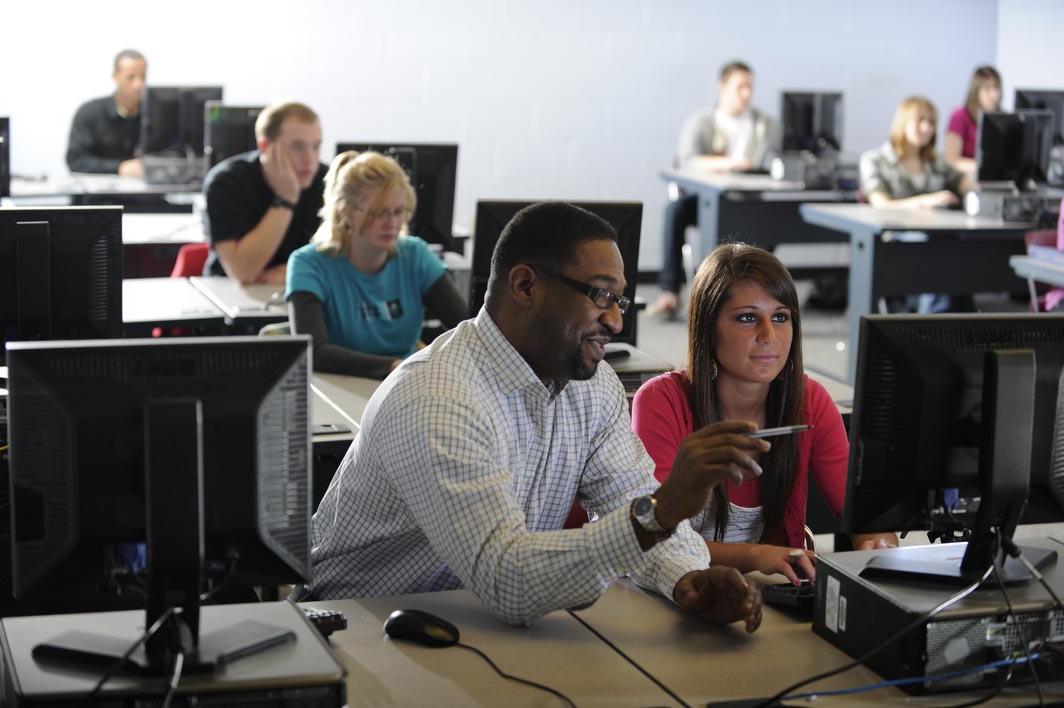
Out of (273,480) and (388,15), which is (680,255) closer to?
(388,15)

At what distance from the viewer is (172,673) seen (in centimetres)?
159

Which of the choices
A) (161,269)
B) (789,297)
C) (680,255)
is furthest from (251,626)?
(680,255)

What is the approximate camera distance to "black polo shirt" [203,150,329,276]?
4.47 m

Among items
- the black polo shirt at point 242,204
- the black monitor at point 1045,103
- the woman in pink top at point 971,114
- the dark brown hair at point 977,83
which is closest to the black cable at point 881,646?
the black polo shirt at point 242,204

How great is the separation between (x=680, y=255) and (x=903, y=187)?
135 centimetres

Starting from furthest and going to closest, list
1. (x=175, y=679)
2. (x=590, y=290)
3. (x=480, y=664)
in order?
(x=590, y=290)
(x=480, y=664)
(x=175, y=679)

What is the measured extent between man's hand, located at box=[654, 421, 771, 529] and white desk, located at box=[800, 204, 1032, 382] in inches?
167

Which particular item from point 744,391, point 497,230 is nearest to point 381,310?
point 497,230

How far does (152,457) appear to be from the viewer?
1562mm

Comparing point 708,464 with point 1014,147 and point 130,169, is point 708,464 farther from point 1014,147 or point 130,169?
point 130,169

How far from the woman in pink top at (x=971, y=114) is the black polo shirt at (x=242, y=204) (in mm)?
4414

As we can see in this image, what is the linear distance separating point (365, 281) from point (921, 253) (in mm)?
3173

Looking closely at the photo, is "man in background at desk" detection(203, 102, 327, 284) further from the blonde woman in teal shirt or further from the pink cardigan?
the pink cardigan

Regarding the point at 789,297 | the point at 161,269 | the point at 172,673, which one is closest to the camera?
the point at 172,673
